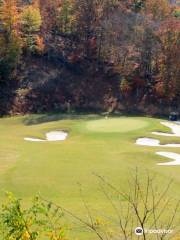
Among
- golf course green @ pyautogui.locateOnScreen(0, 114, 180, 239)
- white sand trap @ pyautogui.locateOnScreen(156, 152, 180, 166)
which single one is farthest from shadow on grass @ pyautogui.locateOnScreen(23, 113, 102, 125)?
white sand trap @ pyautogui.locateOnScreen(156, 152, 180, 166)

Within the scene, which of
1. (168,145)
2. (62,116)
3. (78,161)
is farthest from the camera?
(62,116)

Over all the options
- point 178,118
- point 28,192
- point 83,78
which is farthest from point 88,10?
point 28,192

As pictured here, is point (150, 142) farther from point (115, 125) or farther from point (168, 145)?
point (115, 125)

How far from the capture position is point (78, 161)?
27.6 metres

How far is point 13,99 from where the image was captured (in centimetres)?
5384

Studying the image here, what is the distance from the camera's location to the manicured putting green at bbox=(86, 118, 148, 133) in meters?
38.4

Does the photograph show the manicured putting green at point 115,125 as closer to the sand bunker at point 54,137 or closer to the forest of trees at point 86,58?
the sand bunker at point 54,137

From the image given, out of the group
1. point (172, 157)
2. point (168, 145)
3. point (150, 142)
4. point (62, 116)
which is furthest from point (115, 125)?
point (172, 157)

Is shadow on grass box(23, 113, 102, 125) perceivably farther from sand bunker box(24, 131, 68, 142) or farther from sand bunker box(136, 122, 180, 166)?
sand bunker box(136, 122, 180, 166)

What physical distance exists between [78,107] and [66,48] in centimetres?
1150

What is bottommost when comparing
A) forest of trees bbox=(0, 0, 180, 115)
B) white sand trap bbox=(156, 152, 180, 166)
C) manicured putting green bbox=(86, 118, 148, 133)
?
white sand trap bbox=(156, 152, 180, 166)

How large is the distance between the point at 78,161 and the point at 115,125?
13139 millimetres

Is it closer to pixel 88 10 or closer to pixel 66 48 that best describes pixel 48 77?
pixel 66 48

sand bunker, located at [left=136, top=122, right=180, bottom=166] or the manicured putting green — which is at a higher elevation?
the manicured putting green
